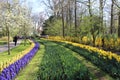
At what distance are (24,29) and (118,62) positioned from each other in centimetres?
3448

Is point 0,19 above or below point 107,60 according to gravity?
above

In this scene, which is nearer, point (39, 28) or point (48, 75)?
point (48, 75)

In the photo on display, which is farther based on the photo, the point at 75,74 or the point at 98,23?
the point at 98,23

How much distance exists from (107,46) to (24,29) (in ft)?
70.0

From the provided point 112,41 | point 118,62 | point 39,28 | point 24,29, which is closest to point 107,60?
point 118,62

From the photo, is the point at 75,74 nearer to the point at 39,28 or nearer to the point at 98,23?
the point at 98,23

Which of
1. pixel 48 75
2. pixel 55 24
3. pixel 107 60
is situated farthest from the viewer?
pixel 55 24

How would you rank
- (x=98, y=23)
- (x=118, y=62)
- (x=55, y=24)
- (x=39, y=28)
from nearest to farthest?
(x=118, y=62), (x=98, y=23), (x=55, y=24), (x=39, y=28)

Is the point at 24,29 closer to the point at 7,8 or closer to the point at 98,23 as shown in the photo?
the point at 7,8

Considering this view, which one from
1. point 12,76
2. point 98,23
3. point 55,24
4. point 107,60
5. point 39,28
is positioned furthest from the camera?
point 39,28

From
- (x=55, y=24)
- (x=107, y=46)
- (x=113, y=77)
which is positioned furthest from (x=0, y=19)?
(x=55, y=24)

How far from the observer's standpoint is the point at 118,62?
13125 millimetres

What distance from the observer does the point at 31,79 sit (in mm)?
12516

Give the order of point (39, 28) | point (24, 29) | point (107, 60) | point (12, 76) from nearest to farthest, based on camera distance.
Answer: point (12, 76) < point (107, 60) < point (24, 29) < point (39, 28)
